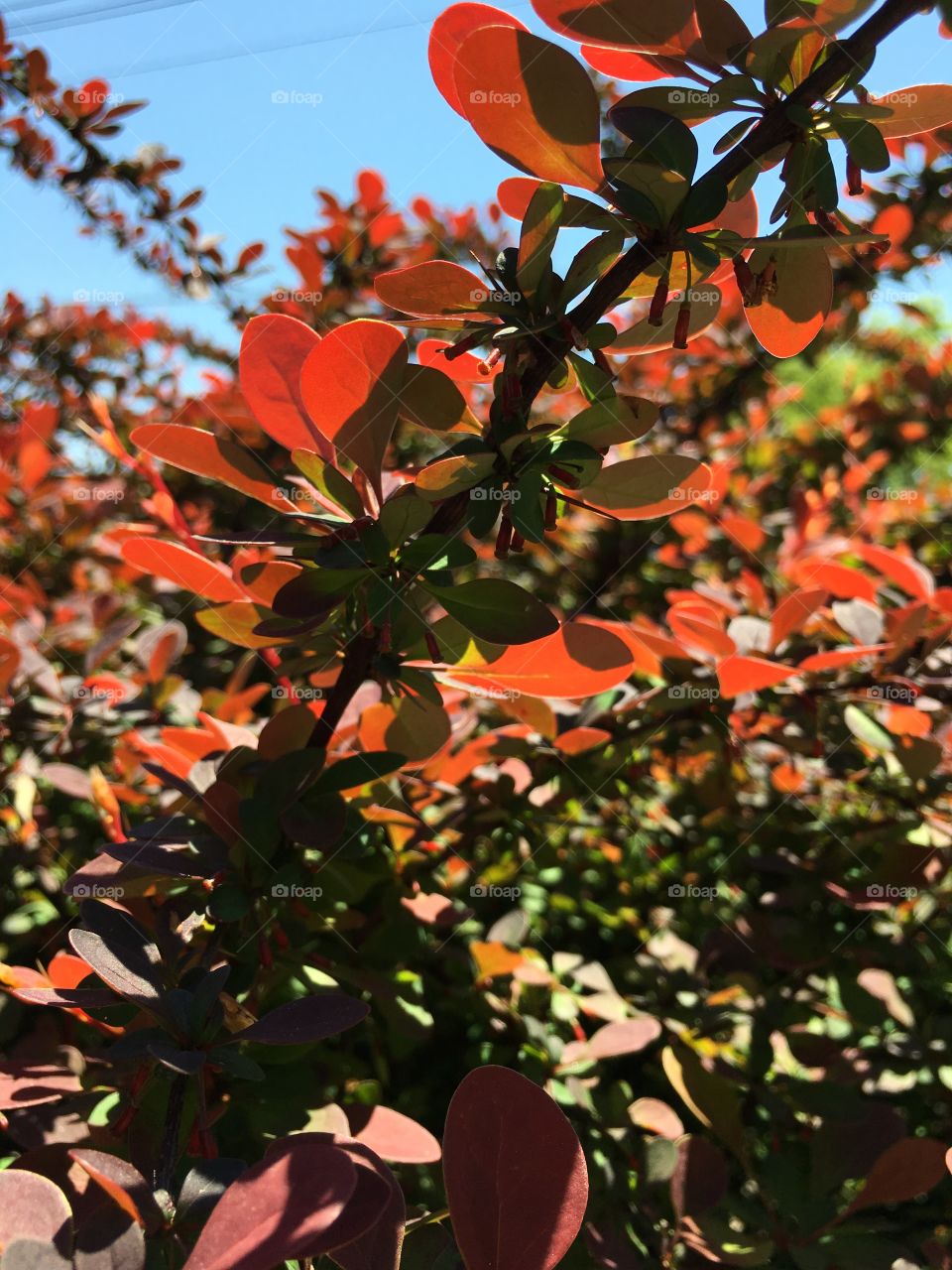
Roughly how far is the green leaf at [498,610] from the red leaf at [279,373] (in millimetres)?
129

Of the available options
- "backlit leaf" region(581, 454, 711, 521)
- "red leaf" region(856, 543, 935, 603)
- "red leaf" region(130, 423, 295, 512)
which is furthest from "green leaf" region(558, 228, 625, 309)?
"red leaf" region(856, 543, 935, 603)

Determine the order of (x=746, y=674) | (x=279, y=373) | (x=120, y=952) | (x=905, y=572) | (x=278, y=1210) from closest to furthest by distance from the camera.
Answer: (x=278, y=1210)
(x=120, y=952)
(x=279, y=373)
(x=746, y=674)
(x=905, y=572)

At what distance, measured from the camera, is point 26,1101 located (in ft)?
1.64

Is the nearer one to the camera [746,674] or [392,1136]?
[392,1136]

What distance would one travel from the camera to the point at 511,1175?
0.39 metres

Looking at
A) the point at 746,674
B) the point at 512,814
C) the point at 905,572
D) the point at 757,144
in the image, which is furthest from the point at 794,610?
the point at 757,144

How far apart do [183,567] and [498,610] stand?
0.21 meters

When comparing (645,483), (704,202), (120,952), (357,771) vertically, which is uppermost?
(704,202)

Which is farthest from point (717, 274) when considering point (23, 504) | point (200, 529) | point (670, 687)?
point (23, 504)

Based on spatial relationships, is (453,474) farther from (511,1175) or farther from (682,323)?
(511,1175)

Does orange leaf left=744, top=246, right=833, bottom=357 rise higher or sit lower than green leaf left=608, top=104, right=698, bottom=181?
lower

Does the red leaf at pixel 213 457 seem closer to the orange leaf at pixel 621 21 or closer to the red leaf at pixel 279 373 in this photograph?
the red leaf at pixel 279 373

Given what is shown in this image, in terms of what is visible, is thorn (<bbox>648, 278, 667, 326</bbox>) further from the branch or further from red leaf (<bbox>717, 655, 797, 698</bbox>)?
red leaf (<bbox>717, 655, 797, 698</bbox>)

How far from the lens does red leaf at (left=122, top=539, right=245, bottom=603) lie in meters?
0.56
